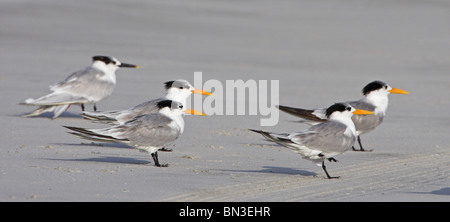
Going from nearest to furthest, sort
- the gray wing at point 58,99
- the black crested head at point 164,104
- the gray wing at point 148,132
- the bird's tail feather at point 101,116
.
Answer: the gray wing at point 148,132 < the black crested head at point 164,104 < the bird's tail feather at point 101,116 < the gray wing at point 58,99

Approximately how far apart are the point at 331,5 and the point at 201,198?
487 inches

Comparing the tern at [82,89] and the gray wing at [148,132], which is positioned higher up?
the tern at [82,89]

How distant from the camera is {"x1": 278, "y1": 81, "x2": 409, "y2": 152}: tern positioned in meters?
7.39

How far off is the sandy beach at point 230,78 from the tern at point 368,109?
0.74 feet

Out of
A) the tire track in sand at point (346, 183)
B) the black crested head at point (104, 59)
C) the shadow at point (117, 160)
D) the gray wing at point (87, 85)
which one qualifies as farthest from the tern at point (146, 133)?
the black crested head at point (104, 59)

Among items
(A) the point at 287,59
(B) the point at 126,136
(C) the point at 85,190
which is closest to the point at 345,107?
(B) the point at 126,136

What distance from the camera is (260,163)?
6.44 metres

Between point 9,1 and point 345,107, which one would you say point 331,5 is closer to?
point 9,1

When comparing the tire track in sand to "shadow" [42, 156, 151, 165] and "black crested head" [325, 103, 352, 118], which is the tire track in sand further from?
"shadow" [42, 156, 151, 165]

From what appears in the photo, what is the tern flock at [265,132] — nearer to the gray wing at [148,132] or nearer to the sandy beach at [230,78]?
the gray wing at [148,132]

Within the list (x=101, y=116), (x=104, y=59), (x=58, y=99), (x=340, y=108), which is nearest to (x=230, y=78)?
(x=104, y=59)

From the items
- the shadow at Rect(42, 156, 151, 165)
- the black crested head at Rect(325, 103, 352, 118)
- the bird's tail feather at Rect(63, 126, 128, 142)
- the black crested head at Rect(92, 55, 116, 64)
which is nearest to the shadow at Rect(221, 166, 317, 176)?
the black crested head at Rect(325, 103, 352, 118)

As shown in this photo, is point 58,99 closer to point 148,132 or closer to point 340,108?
point 148,132

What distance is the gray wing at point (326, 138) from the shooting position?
19.4 feet
